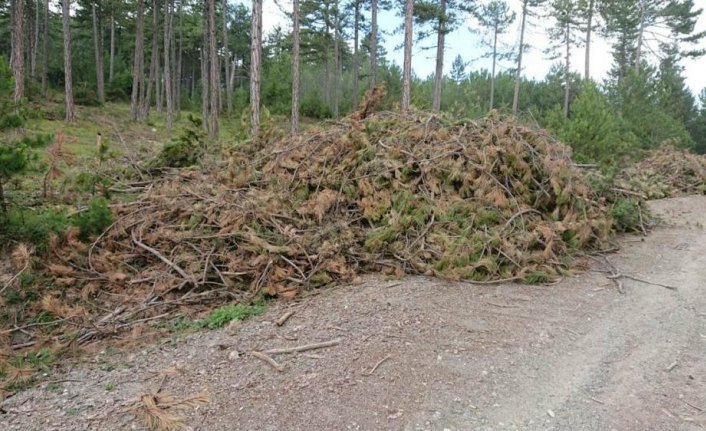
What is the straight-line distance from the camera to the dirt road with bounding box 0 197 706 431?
2.66 m

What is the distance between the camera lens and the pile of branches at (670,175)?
10452 millimetres

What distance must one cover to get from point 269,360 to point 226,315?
96 cm

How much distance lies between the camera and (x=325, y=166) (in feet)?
20.3

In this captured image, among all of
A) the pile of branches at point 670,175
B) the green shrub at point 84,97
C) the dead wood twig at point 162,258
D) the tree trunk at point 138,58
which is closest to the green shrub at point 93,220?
the dead wood twig at point 162,258

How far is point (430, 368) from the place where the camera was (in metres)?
3.11

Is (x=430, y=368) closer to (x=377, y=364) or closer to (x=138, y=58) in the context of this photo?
(x=377, y=364)

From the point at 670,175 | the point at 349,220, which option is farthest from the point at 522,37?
the point at 349,220

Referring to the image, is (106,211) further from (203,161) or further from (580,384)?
(580,384)

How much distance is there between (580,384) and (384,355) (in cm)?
123

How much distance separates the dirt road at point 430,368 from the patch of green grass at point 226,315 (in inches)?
4.8

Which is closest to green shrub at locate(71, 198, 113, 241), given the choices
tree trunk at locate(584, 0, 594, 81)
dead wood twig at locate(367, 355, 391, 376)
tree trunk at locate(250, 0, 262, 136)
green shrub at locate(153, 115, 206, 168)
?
Answer: green shrub at locate(153, 115, 206, 168)

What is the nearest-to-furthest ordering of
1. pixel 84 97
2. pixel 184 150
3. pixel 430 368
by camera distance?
pixel 430 368 → pixel 184 150 → pixel 84 97

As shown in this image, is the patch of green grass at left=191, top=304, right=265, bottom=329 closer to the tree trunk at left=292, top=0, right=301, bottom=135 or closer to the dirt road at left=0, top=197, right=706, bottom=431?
the dirt road at left=0, top=197, right=706, bottom=431

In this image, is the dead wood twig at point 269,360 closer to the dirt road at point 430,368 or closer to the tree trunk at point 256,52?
the dirt road at point 430,368
